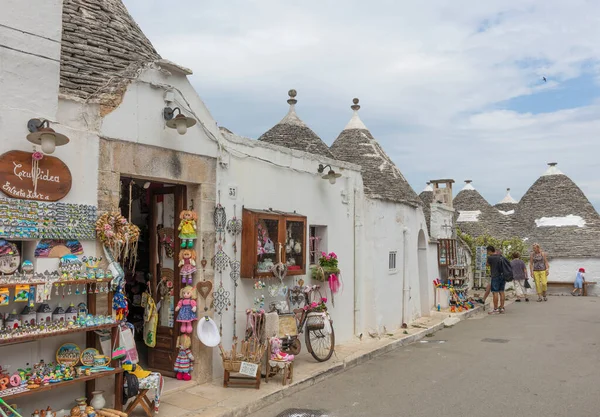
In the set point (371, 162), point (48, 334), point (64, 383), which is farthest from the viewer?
point (371, 162)

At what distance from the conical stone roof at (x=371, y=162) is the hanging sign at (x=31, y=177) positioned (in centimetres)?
720

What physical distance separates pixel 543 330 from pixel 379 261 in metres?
4.21

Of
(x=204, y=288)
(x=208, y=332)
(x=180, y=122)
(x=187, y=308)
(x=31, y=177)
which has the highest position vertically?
(x=180, y=122)

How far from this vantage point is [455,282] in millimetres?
16734

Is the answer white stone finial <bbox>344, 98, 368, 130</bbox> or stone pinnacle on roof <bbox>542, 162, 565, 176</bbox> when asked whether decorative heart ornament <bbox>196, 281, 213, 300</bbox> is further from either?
stone pinnacle on roof <bbox>542, 162, 565, 176</bbox>

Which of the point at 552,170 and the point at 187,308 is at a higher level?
the point at 552,170

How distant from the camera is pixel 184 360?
695 cm

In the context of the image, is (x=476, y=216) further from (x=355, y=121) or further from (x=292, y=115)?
(x=292, y=115)

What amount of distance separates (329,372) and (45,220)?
4.80 meters

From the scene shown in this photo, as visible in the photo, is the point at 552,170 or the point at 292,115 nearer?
the point at 292,115

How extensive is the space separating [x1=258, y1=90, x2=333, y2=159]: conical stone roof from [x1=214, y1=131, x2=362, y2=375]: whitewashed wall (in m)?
1.57

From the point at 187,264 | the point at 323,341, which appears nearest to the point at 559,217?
the point at 323,341

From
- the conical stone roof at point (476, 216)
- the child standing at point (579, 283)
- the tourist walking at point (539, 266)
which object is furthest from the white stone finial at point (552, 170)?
the tourist walking at point (539, 266)

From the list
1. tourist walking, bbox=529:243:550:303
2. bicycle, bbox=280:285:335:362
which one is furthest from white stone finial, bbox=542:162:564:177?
bicycle, bbox=280:285:335:362
